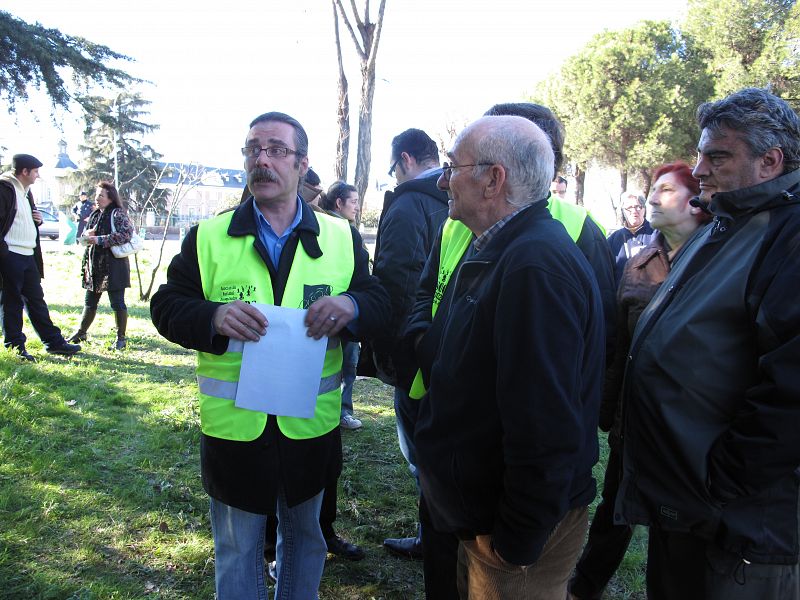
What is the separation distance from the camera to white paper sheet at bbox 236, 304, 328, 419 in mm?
2076

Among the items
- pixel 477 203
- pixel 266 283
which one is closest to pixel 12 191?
pixel 266 283

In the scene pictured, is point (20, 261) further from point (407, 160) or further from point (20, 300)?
point (407, 160)

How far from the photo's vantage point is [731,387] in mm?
1681

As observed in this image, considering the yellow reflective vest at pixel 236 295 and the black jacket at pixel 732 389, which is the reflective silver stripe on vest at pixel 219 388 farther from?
the black jacket at pixel 732 389

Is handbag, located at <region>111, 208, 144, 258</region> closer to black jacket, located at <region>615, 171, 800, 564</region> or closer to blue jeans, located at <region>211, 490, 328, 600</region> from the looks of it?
blue jeans, located at <region>211, 490, 328, 600</region>

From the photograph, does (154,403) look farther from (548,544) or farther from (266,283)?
(548,544)

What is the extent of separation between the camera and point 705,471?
1.67 metres

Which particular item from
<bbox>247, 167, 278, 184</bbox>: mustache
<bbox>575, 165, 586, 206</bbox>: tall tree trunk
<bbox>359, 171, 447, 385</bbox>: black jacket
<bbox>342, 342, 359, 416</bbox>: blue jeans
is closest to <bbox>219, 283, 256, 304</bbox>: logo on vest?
<bbox>247, 167, 278, 184</bbox>: mustache

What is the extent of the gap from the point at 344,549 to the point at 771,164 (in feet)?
8.89

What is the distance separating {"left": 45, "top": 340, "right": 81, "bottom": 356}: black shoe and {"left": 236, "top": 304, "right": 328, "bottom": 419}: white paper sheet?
5.57 m

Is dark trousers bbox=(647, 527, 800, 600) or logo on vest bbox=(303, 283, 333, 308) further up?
logo on vest bbox=(303, 283, 333, 308)

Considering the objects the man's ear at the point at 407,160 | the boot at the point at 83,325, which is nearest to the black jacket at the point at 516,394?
the man's ear at the point at 407,160

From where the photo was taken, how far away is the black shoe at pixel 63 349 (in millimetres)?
6551

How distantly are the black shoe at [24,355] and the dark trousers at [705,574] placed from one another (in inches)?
258
